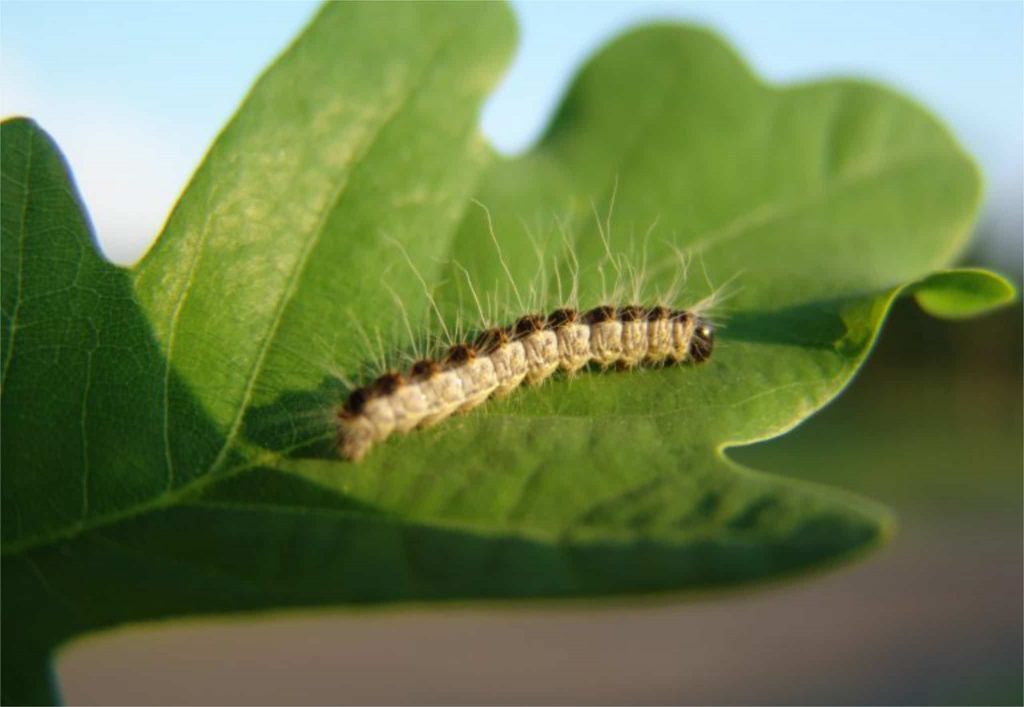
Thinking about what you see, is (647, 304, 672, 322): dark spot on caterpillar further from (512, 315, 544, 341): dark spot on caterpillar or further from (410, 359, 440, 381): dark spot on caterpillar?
(410, 359, 440, 381): dark spot on caterpillar

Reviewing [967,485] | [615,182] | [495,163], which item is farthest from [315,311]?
[967,485]

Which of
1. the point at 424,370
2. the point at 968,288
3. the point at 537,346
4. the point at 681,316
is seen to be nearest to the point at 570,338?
the point at 537,346

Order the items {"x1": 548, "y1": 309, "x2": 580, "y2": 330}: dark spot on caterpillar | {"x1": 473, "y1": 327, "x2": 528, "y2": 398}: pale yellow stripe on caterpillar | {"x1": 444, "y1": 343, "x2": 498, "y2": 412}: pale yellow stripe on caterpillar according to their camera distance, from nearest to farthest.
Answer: {"x1": 444, "y1": 343, "x2": 498, "y2": 412}: pale yellow stripe on caterpillar → {"x1": 473, "y1": 327, "x2": 528, "y2": 398}: pale yellow stripe on caterpillar → {"x1": 548, "y1": 309, "x2": 580, "y2": 330}: dark spot on caterpillar

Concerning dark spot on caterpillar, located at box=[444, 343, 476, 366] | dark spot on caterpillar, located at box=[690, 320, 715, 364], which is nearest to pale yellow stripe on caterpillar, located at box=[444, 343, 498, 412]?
dark spot on caterpillar, located at box=[444, 343, 476, 366]

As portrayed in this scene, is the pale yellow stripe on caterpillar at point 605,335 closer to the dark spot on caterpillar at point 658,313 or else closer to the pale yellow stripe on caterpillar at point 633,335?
the pale yellow stripe on caterpillar at point 633,335

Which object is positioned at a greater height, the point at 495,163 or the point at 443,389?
the point at 495,163

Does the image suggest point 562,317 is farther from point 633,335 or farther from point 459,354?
point 459,354

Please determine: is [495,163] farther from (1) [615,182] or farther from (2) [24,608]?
(2) [24,608]
